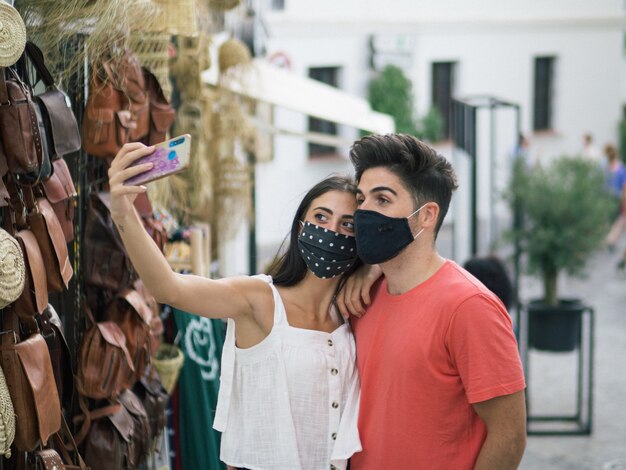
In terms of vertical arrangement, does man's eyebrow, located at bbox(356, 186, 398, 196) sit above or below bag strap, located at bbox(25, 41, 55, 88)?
below

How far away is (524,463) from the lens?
663 centimetres

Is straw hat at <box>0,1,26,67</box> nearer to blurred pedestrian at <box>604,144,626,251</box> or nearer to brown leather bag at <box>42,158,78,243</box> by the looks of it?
brown leather bag at <box>42,158,78,243</box>

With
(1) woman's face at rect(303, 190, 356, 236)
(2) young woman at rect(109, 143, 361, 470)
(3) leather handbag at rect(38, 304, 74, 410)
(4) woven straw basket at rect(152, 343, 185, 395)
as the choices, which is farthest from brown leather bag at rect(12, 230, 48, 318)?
(4) woven straw basket at rect(152, 343, 185, 395)

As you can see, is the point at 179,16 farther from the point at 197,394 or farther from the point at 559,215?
the point at 559,215

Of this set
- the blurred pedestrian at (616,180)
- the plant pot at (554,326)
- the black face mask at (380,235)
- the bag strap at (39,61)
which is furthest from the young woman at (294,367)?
the blurred pedestrian at (616,180)

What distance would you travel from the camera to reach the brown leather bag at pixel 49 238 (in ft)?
9.12

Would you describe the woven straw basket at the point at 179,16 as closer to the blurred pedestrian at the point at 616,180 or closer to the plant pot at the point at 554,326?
the plant pot at the point at 554,326

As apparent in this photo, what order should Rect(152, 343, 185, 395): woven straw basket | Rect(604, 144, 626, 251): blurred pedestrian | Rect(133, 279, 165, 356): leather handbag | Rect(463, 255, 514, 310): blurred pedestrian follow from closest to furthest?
Rect(133, 279, 165, 356): leather handbag → Rect(152, 343, 185, 395): woven straw basket → Rect(463, 255, 514, 310): blurred pedestrian → Rect(604, 144, 626, 251): blurred pedestrian

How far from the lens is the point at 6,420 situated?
2.58 m

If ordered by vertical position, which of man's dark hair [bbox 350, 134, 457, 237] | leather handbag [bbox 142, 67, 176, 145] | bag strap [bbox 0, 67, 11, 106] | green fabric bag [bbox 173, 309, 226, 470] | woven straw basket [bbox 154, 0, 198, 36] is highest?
woven straw basket [bbox 154, 0, 198, 36]

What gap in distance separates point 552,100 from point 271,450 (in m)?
19.1

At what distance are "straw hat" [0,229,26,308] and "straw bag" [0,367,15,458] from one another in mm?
201

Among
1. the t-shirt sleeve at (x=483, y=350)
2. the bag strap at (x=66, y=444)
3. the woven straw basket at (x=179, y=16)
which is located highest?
the woven straw basket at (x=179, y=16)

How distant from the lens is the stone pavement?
671cm
